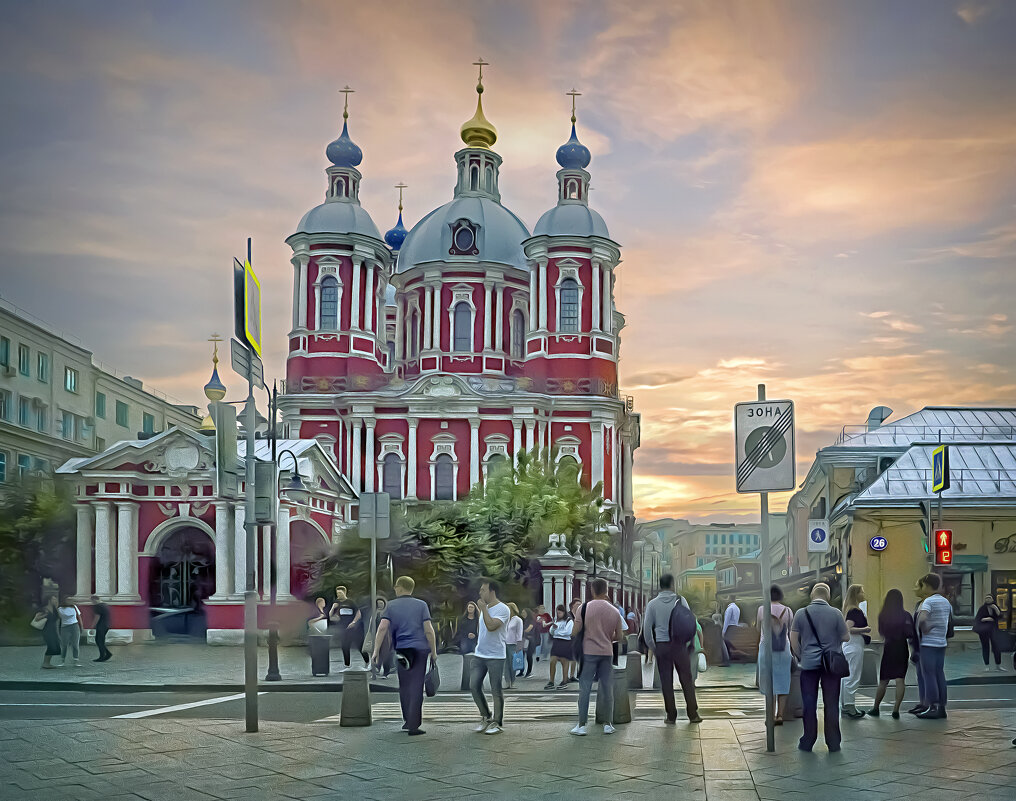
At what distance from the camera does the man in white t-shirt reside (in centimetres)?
1365

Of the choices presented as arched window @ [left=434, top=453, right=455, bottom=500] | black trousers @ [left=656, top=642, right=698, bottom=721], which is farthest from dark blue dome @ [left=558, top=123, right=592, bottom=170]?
black trousers @ [left=656, top=642, right=698, bottom=721]

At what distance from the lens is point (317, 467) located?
43.4 meters

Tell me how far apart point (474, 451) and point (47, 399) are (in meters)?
45.5

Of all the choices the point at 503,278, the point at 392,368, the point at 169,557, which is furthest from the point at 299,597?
the point at 392,368

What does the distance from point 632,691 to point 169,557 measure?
2383 cm

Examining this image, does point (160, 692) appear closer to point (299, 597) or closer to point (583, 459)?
point (299, 597)

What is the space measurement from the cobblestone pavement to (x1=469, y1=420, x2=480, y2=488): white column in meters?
45.7

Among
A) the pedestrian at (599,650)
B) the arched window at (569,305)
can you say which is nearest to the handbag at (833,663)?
the pedestrian at (599,650)

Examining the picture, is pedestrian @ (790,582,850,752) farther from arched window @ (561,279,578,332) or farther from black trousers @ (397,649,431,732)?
arched window @ (561,279,578,332)

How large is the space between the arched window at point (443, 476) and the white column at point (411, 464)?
1.02m

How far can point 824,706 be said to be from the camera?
479 inches

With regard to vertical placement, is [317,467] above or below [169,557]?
above

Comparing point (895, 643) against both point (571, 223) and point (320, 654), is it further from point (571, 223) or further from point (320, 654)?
point (571, 223)

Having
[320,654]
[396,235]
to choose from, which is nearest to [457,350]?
[396,235]
